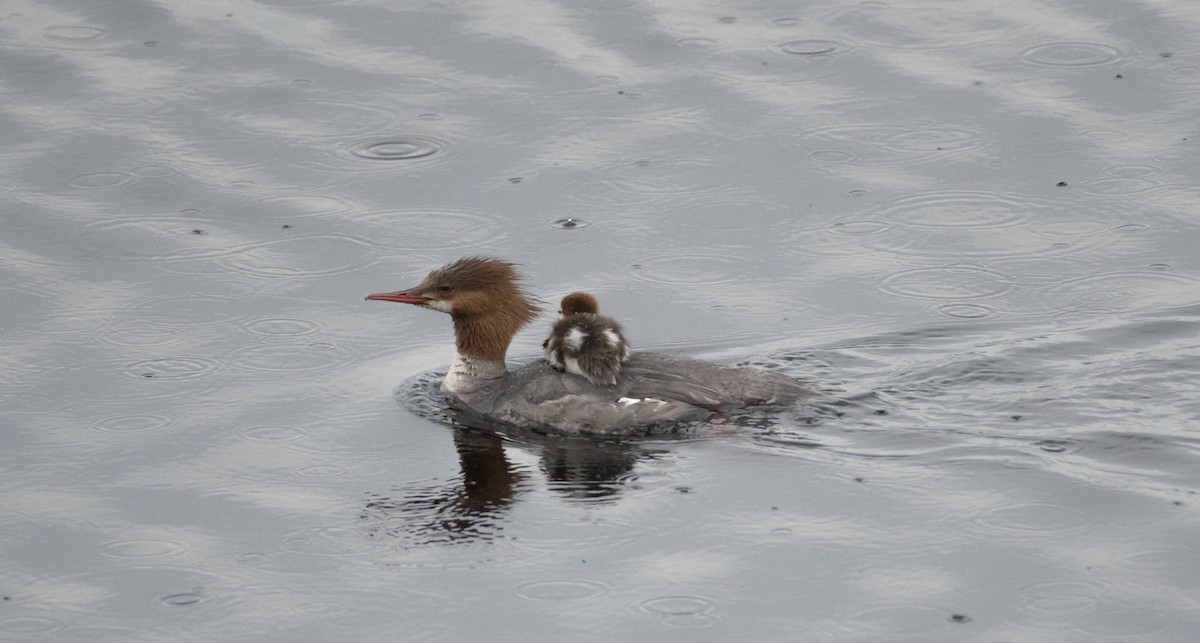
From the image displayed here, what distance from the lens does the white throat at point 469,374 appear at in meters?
11.1

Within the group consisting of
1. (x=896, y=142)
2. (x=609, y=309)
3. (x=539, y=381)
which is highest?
(x=896, y=142)

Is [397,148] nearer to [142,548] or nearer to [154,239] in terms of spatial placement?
[154,239]

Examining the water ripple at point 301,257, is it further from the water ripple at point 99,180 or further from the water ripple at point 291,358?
the water ripple at point 99,180

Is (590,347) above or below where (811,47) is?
below

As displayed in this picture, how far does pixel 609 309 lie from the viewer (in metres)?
11.7

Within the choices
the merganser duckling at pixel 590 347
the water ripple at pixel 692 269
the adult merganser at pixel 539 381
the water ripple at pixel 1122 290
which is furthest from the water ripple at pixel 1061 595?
the water ripple at pixel 692 269

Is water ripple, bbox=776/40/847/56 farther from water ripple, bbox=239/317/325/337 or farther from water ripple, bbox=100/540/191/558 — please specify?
water ripple, bbox=100/540/191/558

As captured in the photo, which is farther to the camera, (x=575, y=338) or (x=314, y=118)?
(x=314, y=118)

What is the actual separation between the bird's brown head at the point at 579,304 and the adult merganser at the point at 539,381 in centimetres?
39

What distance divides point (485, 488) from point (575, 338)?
4.69 ft

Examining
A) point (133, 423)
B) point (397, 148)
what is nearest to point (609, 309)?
point (397, 148)

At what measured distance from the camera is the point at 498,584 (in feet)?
27.6

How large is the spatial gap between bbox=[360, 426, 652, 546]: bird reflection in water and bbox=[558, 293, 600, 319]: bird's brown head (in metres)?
0.92

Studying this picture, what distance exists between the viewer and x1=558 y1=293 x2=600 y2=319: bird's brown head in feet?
Answer: 35.9
